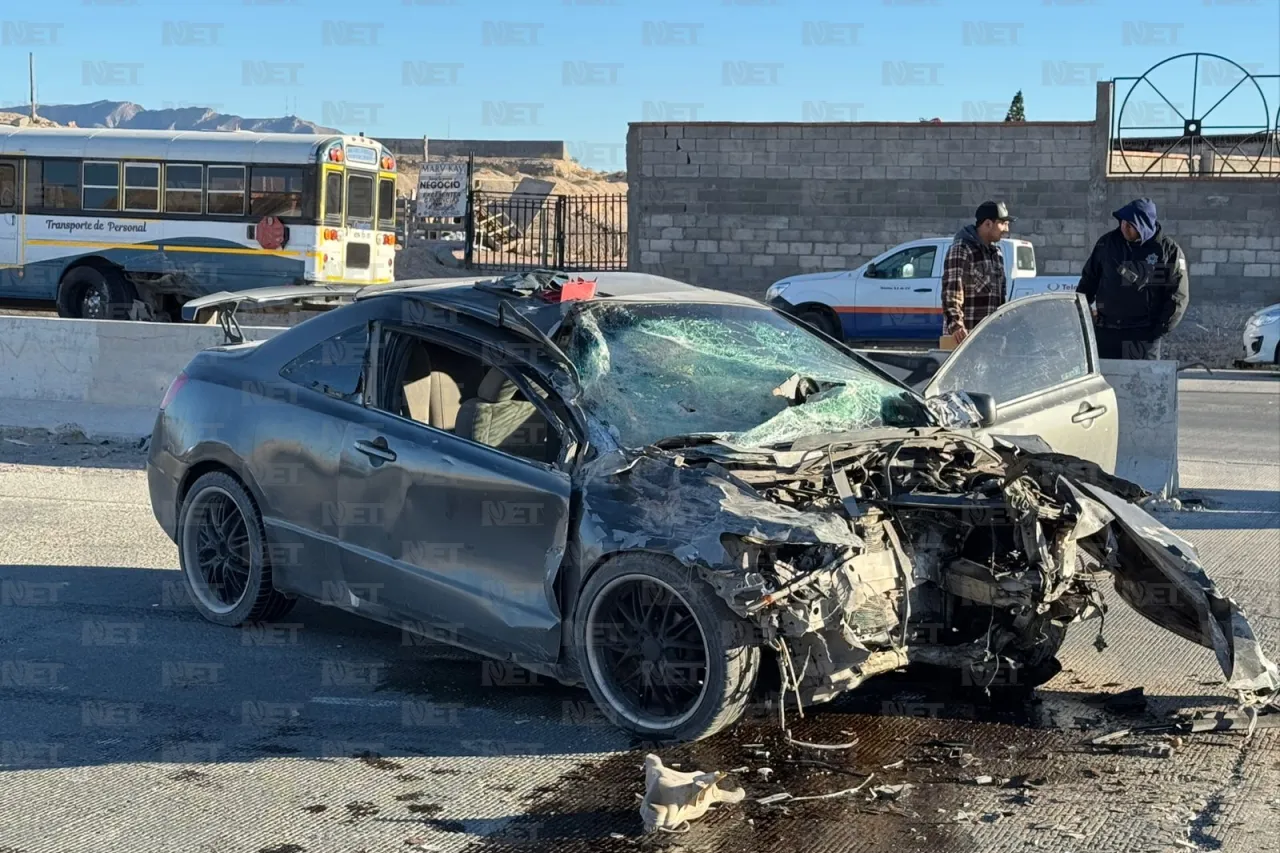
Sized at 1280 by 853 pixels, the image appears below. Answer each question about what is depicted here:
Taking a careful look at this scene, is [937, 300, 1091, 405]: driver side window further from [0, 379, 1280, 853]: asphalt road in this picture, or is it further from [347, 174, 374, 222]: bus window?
[347, 174, 374, 222]: bus window

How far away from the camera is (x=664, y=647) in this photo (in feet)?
16.2

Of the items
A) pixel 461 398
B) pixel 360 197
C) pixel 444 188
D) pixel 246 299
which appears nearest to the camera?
pixel 461 398

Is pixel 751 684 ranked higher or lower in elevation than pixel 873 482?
lower

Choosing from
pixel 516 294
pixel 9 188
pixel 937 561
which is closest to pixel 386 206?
pixel 9 188

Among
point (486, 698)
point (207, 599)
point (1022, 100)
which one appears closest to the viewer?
point (486, 698)

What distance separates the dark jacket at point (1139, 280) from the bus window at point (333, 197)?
1556cm

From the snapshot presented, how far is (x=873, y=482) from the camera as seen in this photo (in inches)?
204

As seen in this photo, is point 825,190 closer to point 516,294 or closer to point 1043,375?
point 1043,375

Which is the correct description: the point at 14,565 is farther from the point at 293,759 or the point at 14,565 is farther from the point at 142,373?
the point at 142,373

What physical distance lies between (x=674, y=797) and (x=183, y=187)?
798 inches

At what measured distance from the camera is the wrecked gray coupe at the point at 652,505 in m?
4.85

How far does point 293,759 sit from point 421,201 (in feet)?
109

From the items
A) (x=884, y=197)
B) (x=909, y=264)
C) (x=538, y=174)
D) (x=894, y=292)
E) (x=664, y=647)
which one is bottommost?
(x=664, y=647)

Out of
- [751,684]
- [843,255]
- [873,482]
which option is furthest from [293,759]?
[843,255]
